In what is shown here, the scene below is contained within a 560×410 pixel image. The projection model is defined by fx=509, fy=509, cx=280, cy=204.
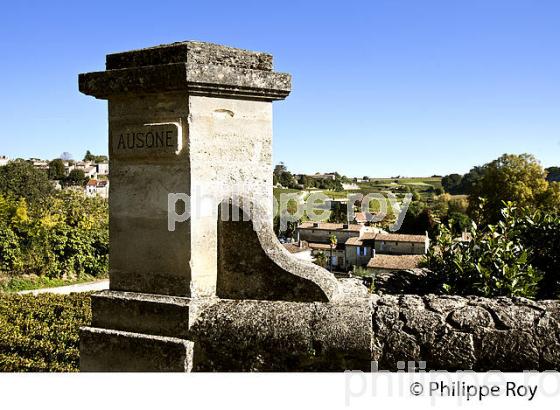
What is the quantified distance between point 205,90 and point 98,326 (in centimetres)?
178

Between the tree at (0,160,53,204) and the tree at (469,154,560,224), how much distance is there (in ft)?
117

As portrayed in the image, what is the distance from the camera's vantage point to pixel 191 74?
3072 millimetres

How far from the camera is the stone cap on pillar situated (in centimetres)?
312

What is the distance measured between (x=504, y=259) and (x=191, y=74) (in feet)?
10.8

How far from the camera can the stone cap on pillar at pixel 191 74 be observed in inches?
123

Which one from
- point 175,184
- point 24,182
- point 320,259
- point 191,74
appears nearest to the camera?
point 191,74

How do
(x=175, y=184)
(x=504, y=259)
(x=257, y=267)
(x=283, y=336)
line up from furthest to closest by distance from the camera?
(x=504, y=259), (x=257, y=267), (x=175, y=184), (x=283, y=336)

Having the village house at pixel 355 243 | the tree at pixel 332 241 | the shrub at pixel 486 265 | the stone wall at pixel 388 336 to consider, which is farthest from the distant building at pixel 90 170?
the stone wall at pixel 388 336

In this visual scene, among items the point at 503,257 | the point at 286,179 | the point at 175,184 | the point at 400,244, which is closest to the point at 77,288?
the point at 503,257

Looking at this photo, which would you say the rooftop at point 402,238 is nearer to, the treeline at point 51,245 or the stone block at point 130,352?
the treeline at point 51,245

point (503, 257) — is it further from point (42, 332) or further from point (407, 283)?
point (42, 332)

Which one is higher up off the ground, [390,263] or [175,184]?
[175,184]

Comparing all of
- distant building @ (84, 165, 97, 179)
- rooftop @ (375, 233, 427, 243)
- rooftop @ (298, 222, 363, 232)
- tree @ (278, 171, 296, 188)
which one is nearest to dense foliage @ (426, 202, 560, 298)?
rooftop @ (375, 233, 427, 243)

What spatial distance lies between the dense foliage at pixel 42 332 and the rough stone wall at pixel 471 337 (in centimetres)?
859
